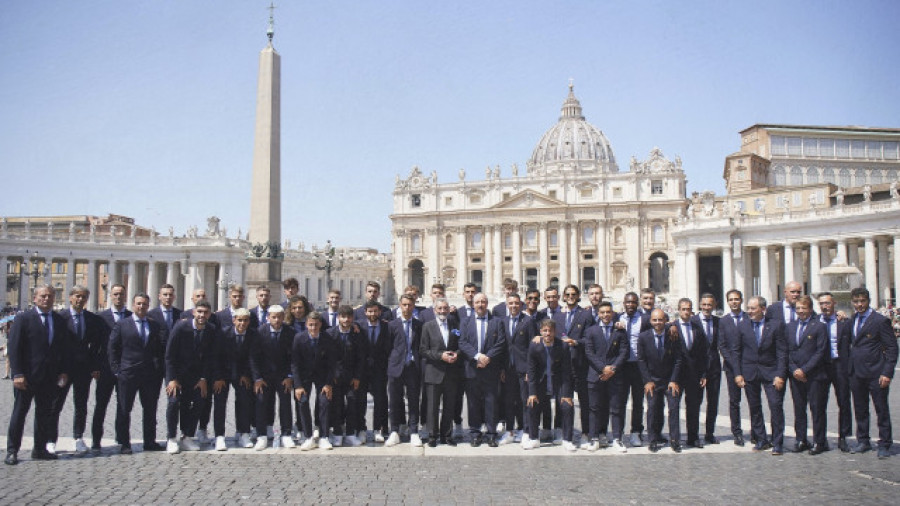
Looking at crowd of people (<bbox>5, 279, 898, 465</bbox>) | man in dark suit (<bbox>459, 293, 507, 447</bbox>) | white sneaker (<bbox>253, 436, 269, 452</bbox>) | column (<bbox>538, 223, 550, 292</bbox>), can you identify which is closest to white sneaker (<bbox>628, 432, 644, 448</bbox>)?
crowd of people (<bbox>5, 279, 898, 465</bbox>)

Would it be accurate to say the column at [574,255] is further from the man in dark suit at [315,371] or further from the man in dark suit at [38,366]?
the man in dark suit at [38,366]

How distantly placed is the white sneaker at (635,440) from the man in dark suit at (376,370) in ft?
10.2

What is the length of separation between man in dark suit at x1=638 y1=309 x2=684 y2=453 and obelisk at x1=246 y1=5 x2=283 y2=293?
1220 centimetres

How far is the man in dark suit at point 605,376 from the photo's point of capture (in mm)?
8109

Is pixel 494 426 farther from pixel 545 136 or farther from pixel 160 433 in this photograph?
pixel 545 136

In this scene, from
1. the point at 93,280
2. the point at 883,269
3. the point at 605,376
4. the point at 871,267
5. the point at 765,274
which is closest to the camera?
the point at 605,376

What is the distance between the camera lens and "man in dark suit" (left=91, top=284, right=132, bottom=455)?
7.78m

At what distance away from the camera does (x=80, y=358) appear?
777 cm

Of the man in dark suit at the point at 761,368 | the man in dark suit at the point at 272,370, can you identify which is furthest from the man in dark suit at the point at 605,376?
the man in dark suit at the point at 272,370

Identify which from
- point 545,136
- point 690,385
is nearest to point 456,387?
point 690,385

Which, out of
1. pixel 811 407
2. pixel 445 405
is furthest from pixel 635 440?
pixel 445 405

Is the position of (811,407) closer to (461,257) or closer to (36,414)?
(36,414)

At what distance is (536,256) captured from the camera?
237 ft

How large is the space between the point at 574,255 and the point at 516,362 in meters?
63.0
